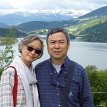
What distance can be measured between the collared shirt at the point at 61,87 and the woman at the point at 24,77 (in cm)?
11

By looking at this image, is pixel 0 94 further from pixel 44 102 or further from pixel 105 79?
pixel 105 79

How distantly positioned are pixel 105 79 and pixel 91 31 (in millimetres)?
130084

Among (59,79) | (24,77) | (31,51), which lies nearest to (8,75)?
(24,77)

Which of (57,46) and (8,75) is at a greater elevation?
(57,46)

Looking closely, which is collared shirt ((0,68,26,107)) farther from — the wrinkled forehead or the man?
the wrinkled forehead

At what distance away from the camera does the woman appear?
2666 millimetres

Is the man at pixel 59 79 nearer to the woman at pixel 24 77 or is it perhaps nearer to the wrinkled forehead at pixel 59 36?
the wrinkled forehead at pixel 59 36

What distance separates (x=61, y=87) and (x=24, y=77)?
0.35 metres

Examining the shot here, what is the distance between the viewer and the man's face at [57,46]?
2918 mm

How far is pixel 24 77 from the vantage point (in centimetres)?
272

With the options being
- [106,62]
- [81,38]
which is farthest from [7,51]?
[81,38]

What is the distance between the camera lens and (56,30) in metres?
2.94

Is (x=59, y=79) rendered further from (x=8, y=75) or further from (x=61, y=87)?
(x=8, y=75)

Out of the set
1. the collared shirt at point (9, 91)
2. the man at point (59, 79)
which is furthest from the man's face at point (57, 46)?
the collared shirt at point (9, 91)
